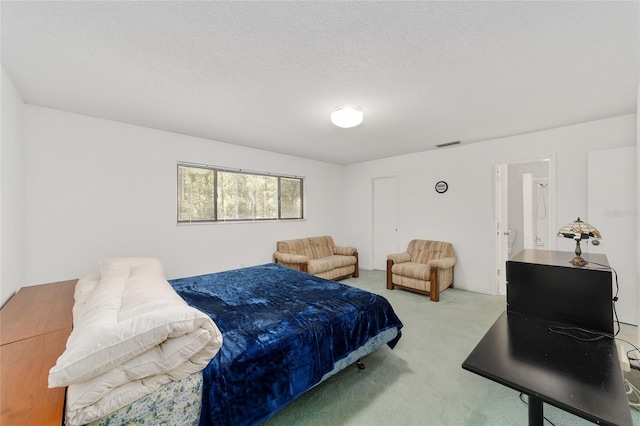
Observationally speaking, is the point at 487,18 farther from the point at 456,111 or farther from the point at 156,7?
the point at 156,7

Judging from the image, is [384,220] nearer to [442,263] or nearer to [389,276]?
[389,276]

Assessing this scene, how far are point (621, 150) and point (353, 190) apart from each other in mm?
4281

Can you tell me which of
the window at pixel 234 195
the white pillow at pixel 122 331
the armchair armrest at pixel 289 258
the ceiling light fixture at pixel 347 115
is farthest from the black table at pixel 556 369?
the window at pixel 234 195

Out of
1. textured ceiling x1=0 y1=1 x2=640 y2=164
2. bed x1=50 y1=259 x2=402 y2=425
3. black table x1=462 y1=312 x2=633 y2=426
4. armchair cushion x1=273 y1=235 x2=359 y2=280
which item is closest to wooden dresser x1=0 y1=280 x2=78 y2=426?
bed x1=50 y1=259 x2=402 y2=425

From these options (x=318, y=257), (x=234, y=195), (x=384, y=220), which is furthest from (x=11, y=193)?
(x=384, y=220)

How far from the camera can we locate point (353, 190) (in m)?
6.32

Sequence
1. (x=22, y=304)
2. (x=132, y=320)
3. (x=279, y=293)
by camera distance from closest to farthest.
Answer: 1. (x=132, y=320)
2. (x=22, y=304)
3. (x=279, y=293)

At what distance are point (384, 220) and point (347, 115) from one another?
3507mm

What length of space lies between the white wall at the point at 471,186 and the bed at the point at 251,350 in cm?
282

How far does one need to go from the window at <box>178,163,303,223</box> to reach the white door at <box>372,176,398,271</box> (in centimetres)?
176

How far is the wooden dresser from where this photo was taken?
1.02 metres

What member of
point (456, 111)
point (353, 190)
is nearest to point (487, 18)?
point (456, 111)

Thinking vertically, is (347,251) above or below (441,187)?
below

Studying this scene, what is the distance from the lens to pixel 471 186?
443cm
